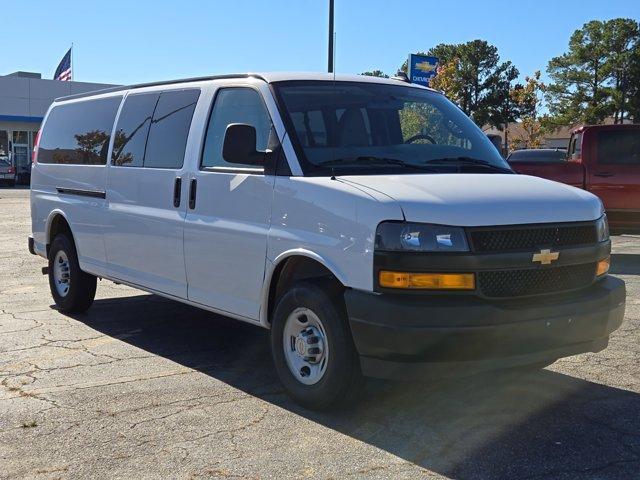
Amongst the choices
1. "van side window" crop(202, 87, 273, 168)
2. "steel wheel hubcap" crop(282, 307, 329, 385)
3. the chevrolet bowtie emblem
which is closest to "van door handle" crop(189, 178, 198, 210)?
"van side window" crop(202, 87, 273, 168)

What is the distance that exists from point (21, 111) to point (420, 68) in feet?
120

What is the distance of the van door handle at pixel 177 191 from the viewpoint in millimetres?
5500

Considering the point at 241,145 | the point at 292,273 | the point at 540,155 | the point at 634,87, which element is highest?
the point at 634,87

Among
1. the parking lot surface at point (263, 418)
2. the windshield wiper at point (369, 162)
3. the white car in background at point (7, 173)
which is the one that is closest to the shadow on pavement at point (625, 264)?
the parking lot surface at point (263, 418)

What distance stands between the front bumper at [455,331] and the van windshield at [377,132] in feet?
3.27

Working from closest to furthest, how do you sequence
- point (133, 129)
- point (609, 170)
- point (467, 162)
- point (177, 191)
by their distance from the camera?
point (467, 162) → point (177, 191) → point (133, 129) → point (609, 170)

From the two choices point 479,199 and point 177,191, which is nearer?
point 479,199

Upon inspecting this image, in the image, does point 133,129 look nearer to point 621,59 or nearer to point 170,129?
point 170,129

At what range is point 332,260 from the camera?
14.0ft

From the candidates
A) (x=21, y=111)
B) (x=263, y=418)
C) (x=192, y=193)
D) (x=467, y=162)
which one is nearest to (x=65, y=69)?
(x=21, y=111)

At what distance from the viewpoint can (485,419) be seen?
4414mm

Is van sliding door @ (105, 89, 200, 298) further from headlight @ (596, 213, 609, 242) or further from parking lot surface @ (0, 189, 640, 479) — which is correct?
A: headlight @ (596, 213, 609, 242)

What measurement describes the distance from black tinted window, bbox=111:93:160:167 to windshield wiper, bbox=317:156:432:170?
2.00 metres

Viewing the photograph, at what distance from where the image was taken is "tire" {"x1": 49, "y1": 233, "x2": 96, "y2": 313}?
7188 mm
